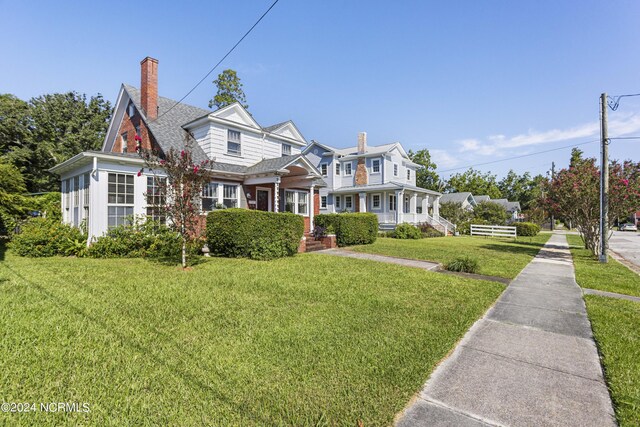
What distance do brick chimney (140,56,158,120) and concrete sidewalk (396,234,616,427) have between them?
1666 cm

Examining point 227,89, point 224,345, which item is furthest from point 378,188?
point 224,345

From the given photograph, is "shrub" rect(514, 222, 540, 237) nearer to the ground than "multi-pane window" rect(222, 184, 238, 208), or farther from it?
nearer to the ground

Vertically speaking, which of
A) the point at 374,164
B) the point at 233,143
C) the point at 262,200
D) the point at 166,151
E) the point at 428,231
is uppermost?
the point at 374,164

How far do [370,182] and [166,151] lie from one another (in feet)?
58.4

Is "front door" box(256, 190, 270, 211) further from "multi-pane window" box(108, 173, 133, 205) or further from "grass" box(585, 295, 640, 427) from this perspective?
"grass" box(585, 295, 640, 427)

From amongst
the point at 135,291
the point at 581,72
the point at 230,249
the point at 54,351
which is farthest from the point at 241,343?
the point at 581,72

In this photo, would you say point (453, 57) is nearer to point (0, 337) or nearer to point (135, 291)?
point (135, 291)

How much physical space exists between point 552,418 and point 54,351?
5.11 m

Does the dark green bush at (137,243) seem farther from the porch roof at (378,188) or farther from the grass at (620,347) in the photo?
the porch roof at (378,188)

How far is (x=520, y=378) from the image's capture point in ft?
9.88

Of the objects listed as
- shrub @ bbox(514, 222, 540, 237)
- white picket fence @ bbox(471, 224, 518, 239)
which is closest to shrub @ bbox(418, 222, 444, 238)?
white picket fence @ bbox(471, 224, 518, 239)

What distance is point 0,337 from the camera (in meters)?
3.56

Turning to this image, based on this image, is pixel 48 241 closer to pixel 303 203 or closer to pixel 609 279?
pixel 303 203

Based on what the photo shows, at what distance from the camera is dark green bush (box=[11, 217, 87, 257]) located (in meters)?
9.72
